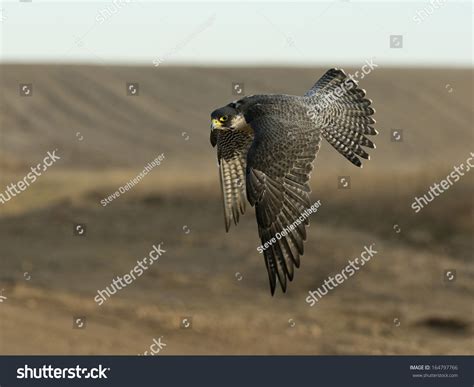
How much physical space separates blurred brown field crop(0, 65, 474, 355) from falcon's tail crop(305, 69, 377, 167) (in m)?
8.28

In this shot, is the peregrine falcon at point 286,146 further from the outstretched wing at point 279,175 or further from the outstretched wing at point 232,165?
the outstretched wing at point 232,165

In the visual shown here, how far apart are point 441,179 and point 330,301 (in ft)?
33.3

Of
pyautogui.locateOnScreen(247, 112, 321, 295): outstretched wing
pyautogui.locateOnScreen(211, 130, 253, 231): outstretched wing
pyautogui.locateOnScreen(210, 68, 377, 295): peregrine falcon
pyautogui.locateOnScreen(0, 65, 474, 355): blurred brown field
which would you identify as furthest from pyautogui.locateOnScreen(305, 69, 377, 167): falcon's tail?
pyautogui.locateOnScreen(0, 65, 474, 355): blurred brown field

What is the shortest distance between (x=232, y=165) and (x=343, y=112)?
1.49m

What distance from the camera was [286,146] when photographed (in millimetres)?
9258

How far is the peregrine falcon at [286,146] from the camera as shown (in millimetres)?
8828

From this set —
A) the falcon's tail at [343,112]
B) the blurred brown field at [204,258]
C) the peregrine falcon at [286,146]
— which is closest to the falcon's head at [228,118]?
the peregrine falcon at [286,146]

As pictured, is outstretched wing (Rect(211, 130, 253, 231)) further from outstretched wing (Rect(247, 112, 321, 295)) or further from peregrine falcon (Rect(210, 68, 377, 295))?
outstretched wing (Rect(247, 112, 321, 295))

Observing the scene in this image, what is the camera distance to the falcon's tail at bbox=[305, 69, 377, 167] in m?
10.2

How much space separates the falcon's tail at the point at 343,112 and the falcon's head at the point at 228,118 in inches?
32.4

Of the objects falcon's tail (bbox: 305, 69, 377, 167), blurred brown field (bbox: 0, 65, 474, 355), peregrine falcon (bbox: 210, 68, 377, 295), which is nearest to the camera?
peregrine falcon (bbox: 210, 68, 377, 295)

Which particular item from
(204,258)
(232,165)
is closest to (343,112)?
(232,165)

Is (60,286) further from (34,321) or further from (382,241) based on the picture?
(382,241)

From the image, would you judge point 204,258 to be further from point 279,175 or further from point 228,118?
point 279,175
